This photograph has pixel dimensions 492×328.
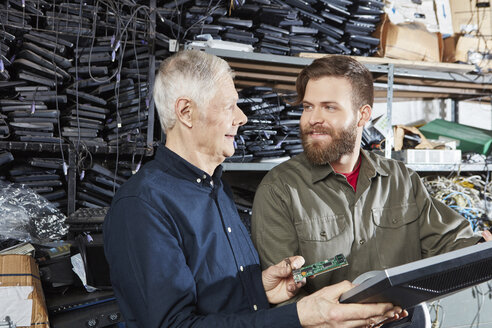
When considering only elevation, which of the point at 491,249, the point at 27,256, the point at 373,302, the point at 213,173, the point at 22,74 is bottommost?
the point at 27,256

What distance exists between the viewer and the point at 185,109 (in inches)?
47.9

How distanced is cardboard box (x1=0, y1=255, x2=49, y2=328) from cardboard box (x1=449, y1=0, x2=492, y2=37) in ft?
9.44

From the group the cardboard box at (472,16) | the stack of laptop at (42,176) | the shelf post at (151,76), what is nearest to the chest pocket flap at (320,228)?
the shelf post at (151,76)

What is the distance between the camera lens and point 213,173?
132 cm

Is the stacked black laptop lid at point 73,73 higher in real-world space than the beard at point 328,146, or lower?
higher

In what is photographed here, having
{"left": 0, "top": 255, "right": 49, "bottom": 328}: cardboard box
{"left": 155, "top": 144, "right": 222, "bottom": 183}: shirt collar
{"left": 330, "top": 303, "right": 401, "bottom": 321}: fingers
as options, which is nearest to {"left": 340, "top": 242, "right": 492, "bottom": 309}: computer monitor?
{"left": 330, "top": 303, "right": 401, "bottom": 321}: fingers

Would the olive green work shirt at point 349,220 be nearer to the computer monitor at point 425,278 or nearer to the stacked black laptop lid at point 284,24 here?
the computer monitor at point 425,278

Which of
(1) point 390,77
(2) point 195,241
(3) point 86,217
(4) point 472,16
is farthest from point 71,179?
(4) point 472,16

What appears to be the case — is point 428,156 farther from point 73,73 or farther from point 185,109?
point 73,73

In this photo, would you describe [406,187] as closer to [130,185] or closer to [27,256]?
[130,185]

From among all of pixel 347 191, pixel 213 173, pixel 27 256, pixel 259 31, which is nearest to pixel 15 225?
pixel 27 256

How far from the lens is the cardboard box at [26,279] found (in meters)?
1.52

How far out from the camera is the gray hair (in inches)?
47.8

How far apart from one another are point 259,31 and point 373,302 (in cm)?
195
